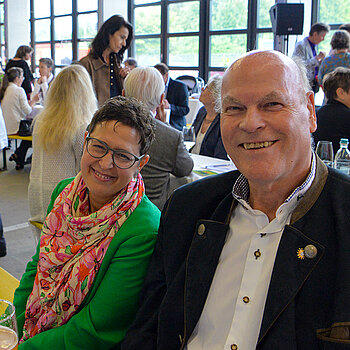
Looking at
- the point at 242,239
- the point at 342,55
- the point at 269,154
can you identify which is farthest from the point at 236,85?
the point at 342,55

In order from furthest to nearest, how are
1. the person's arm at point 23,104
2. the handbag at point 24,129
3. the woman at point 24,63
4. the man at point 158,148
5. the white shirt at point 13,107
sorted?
1. the woman at point 24,63
2. the person's arm at point 23,104
3. the white shirt at point 13,107
4. the handbag at point 24,129
5. the man at point 158,148

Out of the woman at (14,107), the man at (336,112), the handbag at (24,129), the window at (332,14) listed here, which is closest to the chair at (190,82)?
the window at (332,14)

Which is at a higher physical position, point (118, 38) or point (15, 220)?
point (118, 38)

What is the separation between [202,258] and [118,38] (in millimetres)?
3201

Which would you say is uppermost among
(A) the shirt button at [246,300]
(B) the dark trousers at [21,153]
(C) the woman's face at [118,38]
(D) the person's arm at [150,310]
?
(C) the woman's face at [118,38]

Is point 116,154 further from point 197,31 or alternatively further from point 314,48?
point 197,31

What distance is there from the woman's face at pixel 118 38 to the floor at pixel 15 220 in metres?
1.89

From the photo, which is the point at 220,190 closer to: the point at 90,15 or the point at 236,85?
the point at 236,85

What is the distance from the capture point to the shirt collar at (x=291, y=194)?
117cm

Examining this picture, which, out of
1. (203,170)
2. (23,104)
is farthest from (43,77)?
(203,170)

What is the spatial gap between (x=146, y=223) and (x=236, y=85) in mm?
557

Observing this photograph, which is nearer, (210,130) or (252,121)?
(252,121)

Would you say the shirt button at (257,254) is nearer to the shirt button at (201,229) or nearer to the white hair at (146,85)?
the shirt button at (201,229)

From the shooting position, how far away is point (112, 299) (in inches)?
56.1
